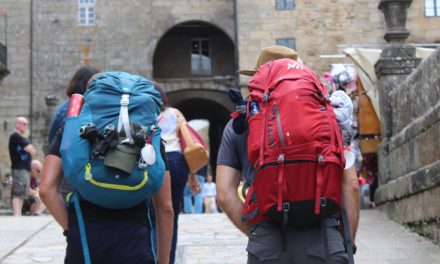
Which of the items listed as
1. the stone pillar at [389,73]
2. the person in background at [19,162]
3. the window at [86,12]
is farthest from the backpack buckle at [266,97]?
the window at [86,12]

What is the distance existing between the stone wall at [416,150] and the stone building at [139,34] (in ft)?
55.5

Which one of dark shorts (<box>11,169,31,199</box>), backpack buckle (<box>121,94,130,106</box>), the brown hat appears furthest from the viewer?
dark shorts (<box>11,169,31,199</box>)

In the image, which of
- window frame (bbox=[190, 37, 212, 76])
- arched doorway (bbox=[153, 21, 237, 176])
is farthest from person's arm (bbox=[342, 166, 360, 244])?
window frame (bbox=[190, 37, 212, 76])

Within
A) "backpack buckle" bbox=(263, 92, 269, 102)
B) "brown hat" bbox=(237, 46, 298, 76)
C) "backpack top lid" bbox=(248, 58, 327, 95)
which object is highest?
"brown hat" bbox=(237, 46, 298, 76)

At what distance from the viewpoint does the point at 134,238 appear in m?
3.24

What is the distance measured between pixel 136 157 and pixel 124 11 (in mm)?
25303

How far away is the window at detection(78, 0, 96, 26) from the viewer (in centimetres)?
2766

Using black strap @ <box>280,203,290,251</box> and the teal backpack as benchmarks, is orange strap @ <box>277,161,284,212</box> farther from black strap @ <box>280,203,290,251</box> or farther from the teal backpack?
the teal backpack

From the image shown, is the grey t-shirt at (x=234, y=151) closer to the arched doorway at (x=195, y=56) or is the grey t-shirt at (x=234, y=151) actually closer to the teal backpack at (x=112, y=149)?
the teal backpack at (x=112, y=149)

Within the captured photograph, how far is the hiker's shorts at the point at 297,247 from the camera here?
2934 millimetres

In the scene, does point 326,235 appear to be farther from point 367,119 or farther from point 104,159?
point 367,119

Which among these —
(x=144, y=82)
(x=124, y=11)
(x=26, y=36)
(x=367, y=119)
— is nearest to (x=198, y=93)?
(x=124, y=11)

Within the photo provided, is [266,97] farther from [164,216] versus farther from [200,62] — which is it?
[200,62]

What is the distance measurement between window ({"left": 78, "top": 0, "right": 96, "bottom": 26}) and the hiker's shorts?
83.9ft
